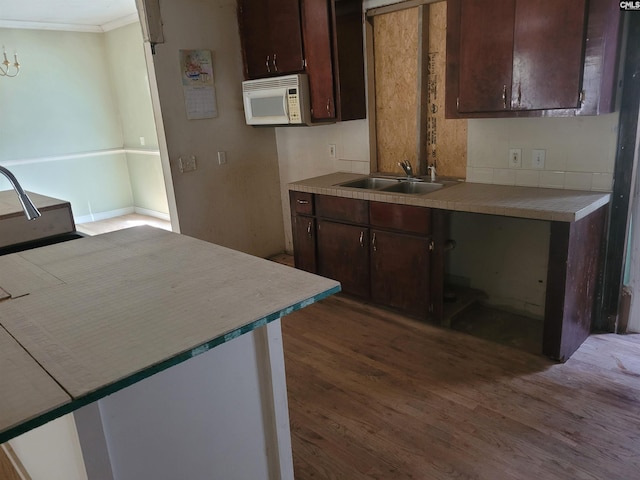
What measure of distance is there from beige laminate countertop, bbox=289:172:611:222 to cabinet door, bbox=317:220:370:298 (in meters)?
0.26

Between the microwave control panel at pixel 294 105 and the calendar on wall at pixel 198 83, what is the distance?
76 cm

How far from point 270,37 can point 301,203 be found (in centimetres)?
135

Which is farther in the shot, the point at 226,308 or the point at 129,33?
the point at 129,33

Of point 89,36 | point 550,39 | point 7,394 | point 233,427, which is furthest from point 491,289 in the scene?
point 89,36

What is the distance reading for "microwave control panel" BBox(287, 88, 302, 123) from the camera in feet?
11.7

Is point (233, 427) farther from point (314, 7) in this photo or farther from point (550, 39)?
point (314, 7)

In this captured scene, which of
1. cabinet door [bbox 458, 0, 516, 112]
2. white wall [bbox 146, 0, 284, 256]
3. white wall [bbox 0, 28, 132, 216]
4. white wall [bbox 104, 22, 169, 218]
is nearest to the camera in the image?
cabinet door [bbox 458, 0, 516, 112]

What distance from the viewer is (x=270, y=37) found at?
3.75m

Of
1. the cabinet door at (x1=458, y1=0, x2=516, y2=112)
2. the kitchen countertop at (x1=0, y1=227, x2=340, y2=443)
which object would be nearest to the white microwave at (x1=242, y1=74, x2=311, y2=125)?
the cabinet door at (x1=458, y1=0, x2=516, y2=112)

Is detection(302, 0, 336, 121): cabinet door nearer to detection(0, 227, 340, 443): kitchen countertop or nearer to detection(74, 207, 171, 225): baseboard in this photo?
detection(0, 227, 340, 443): kitchen countertop

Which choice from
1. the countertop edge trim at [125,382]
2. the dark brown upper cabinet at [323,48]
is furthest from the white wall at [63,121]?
the countertop edge trim at [125,382]

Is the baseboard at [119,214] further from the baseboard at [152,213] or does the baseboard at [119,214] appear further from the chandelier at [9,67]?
the chandelier at [9,67]

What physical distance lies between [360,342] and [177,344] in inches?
73.9

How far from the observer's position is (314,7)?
3.37 metres
